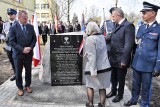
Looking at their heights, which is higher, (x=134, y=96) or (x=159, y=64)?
(x=159, y=64)

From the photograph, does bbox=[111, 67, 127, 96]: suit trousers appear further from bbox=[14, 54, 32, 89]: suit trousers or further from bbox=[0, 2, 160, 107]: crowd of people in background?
bbox=[14, 54, 32, 89]: suit trousers

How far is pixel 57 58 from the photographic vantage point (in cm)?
638

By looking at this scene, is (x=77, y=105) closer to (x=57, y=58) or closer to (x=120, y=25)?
(x=57, y=58)

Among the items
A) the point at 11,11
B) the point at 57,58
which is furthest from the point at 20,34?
the point at 11,11

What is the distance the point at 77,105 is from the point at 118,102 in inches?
37.2

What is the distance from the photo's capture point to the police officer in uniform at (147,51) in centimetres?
489

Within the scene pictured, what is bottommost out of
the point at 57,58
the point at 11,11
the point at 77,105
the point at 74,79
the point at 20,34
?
the point at 77,105

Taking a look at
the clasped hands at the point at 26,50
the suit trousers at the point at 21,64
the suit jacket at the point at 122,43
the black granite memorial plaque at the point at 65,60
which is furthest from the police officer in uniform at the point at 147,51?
the suit trousers at the point at 21,64

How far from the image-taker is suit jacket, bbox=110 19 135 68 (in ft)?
17.5

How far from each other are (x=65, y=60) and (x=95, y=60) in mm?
1597

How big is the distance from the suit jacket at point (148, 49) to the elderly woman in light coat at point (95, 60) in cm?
67

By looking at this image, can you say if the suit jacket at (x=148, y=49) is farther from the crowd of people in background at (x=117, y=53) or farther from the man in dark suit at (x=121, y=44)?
the man in dark suit at (x=121, y=44)

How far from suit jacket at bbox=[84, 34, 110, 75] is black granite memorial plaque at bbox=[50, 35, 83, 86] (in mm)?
1377

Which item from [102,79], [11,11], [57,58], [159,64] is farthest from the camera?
[11,11]
